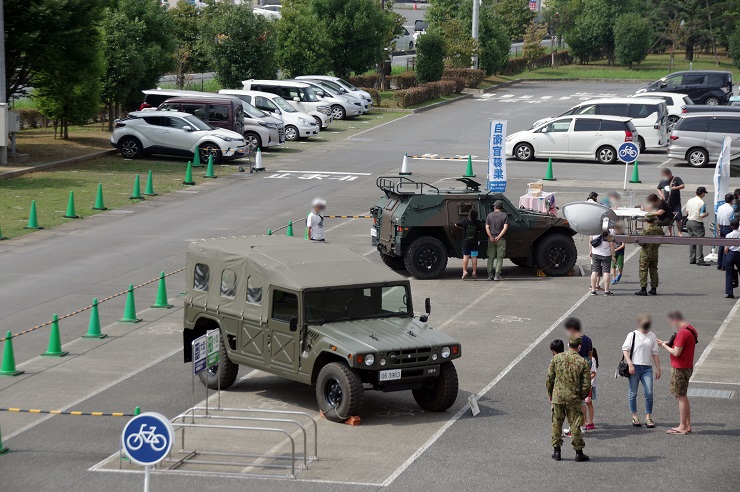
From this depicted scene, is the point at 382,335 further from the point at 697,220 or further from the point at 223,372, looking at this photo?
the point at 697,220

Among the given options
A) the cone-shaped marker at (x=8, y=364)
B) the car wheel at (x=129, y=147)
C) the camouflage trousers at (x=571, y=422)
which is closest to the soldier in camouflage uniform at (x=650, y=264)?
the camouflage trousers at (x=571, y=422)

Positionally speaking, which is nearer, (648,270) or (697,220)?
(648,270)

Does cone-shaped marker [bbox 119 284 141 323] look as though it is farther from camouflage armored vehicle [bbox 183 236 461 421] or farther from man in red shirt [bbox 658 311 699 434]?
man in red shirt [bbox 658 311 699 434]

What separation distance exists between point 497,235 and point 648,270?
295 cm

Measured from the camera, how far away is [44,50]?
36250 millimetres

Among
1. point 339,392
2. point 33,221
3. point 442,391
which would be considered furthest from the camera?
point 33,221

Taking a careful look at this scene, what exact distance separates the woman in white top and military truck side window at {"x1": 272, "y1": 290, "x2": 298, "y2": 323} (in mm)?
4149

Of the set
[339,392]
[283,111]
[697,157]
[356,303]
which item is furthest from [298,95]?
[339,392]

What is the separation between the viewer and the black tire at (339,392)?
1416cm

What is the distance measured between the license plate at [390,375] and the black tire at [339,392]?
0.29m

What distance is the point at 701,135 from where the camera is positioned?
38.1m

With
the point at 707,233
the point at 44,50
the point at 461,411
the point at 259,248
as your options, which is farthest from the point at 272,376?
the point at 44,50

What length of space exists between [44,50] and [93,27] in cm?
220

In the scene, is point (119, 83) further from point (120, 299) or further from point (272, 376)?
point (272, 376)
